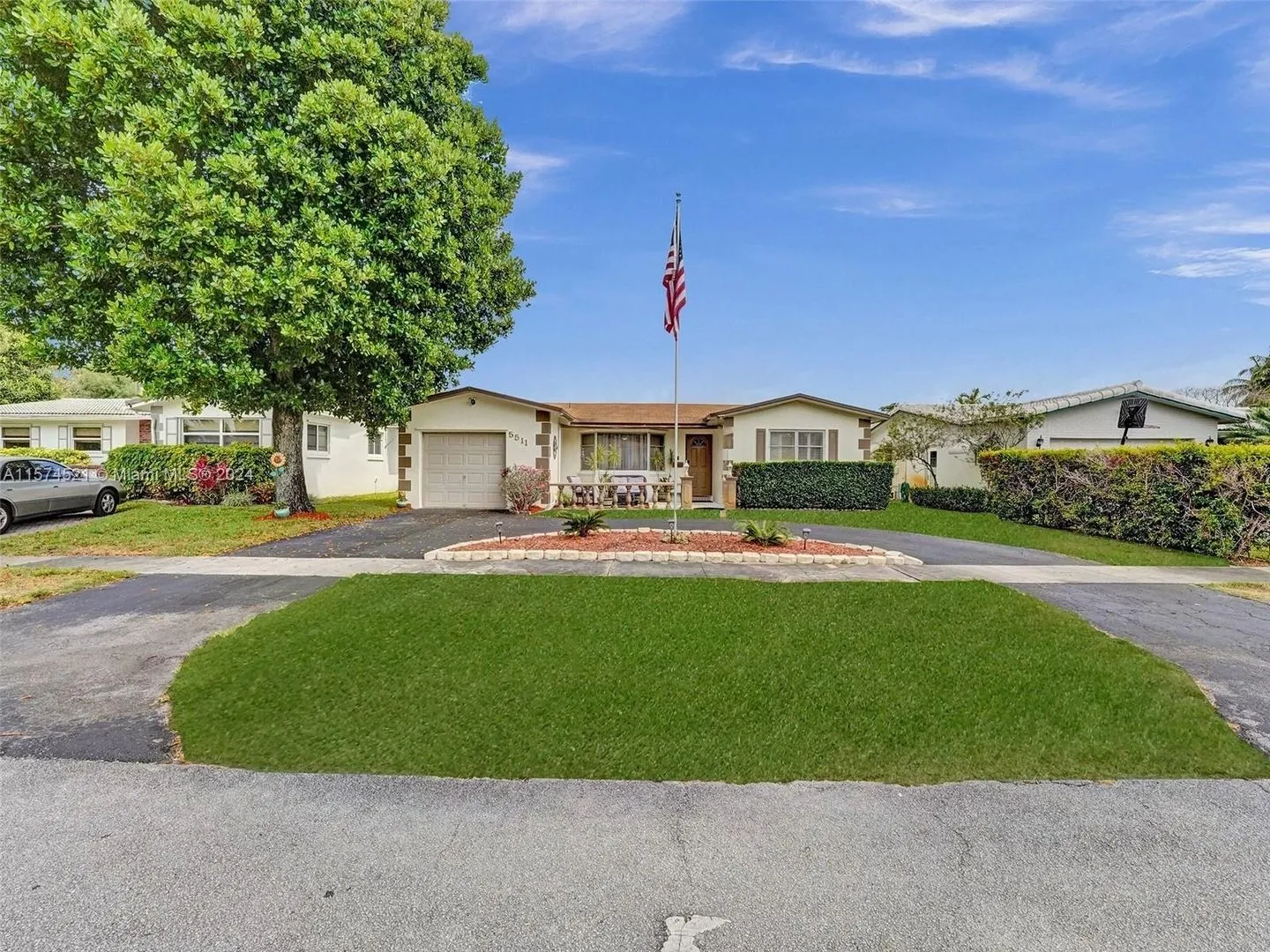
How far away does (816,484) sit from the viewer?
17500mm

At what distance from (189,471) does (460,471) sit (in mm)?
7562

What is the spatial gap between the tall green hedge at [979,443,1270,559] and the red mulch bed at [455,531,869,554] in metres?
6.54

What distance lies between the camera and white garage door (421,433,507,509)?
17875 mm

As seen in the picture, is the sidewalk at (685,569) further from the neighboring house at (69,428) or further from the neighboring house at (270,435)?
the neighboring house at (69,428)

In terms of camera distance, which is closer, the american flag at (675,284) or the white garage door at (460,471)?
the american flag at (675,284)

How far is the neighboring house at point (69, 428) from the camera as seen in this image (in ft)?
79.9

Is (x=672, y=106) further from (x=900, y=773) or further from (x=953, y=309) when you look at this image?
(x=900, y=773)

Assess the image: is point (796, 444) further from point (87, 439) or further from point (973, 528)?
point (87, 439)

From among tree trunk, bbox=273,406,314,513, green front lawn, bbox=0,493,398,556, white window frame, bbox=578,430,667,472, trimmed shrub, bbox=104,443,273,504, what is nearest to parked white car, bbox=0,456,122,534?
green front lawn, bbox=0,493,398,556

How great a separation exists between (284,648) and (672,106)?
13.9m

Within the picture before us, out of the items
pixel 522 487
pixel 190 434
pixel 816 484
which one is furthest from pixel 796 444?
pixel 190 434

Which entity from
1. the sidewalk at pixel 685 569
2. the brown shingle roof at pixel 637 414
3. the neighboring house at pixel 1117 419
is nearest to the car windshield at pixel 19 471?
the sidewalk at pixel 685 569

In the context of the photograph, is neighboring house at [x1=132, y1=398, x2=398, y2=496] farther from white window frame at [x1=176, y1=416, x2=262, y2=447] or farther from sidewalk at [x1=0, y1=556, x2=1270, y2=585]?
sidewalk at [x1=0, y1=556, x2=1270, y2=585]

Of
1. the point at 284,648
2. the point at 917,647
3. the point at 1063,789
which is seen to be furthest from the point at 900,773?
the point at 284,648
